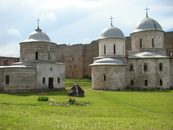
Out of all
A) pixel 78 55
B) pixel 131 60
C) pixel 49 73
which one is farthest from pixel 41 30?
pixel 78 55

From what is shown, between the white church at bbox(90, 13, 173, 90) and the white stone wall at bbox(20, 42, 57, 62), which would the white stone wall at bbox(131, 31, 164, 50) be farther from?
the white stone wall at bbox(20, 42, 57, 62)

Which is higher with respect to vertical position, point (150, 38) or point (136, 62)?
point (150, 38)

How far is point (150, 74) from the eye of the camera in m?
23.7

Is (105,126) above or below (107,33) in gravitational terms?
below

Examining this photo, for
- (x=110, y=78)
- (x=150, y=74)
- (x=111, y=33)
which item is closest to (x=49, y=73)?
(x=110, y=78)

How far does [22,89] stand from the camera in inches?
776

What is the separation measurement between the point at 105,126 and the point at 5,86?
15.2 m

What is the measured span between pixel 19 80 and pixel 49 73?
3288 mm

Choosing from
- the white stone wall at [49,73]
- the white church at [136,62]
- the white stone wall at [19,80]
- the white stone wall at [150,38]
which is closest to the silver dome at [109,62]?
the white church at [136,62]

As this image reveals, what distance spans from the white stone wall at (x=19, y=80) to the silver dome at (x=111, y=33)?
10186mm

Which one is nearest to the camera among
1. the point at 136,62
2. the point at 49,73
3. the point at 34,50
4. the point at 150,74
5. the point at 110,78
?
the point at 49,73

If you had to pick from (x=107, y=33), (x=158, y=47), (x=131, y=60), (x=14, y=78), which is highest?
(x=107, y=33)

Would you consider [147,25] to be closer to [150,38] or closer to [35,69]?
[150,38]

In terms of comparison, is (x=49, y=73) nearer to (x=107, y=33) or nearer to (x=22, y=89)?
(x=22, y=89)
